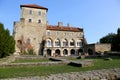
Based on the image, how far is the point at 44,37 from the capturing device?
48844 mm

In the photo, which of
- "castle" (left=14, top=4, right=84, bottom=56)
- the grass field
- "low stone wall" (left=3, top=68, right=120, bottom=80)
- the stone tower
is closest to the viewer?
"low stone wall" (left=3, top=68, right=120, bottom=80)

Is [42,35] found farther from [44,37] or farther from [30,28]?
[30,28]

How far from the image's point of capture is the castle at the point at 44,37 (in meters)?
46.2

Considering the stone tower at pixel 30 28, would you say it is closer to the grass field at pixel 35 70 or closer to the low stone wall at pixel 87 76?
the grass field at pixel 35 70

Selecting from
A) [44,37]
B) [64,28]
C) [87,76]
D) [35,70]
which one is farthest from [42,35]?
[87,76]

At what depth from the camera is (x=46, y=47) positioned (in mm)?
48500

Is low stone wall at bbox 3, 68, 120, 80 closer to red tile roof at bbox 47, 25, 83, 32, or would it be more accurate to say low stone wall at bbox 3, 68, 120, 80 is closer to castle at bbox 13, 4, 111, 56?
castle at bbox 13, 4, 111, 56

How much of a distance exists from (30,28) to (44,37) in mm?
4952

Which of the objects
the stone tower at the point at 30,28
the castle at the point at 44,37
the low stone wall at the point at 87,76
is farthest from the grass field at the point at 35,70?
the stone tower at the point at 30,28

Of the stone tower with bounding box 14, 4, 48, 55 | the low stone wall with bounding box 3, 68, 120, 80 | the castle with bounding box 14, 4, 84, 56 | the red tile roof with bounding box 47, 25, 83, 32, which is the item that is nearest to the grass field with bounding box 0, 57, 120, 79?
the low stone wall with bounding box 3, 68, 120, 80

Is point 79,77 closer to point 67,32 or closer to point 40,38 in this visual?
point 40,38

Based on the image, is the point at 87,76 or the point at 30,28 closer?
the point at 87,76

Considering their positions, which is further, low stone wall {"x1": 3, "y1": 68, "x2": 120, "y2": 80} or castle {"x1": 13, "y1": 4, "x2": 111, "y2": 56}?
castle {"x1": 13, "y1": 4, "x2": 111, "y2": 56}

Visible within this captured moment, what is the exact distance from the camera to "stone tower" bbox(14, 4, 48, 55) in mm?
45688
